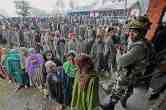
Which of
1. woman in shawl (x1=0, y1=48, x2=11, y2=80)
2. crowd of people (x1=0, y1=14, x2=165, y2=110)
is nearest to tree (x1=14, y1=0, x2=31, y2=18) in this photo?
crowd of people (x1=0, y1=14, x2=165, y2=110)

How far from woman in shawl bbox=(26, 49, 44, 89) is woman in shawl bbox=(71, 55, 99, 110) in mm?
3359

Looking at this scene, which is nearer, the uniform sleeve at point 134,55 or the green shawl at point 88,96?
the uniform sleeve at point 134,55

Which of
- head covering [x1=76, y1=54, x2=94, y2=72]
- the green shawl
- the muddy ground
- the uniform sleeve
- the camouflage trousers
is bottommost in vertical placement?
the muddy ground

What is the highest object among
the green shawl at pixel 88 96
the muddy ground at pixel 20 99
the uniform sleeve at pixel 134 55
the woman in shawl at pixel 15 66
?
the uniform sleeve at pixel 134 55

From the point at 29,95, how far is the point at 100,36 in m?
3.33

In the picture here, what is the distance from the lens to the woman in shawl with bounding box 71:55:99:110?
4.75 m

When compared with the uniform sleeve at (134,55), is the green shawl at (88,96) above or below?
below

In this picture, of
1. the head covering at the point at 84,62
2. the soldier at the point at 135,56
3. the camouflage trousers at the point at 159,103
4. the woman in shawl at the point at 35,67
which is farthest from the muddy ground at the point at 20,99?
the camouflage trousers at the point at 159,103

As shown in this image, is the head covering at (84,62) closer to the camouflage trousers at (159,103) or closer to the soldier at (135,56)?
the soldier at (135,56)

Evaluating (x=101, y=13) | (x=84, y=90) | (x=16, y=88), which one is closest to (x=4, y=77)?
(x=16, y=88)

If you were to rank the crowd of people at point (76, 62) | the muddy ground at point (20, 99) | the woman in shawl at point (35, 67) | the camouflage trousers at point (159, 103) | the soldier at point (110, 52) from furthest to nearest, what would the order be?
the soldier at point (110, 52), the woman in shawl at point (35, 67), the muddy ground at point (20, 99), the crowd of people at point (76, 62), the camouflage trousers at point (159, 103)

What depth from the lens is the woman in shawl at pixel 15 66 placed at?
9250 millimetres

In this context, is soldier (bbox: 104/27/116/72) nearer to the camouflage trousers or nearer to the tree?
the camouflage trousers

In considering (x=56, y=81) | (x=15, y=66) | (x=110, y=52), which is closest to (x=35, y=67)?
(x=15, y=66)
